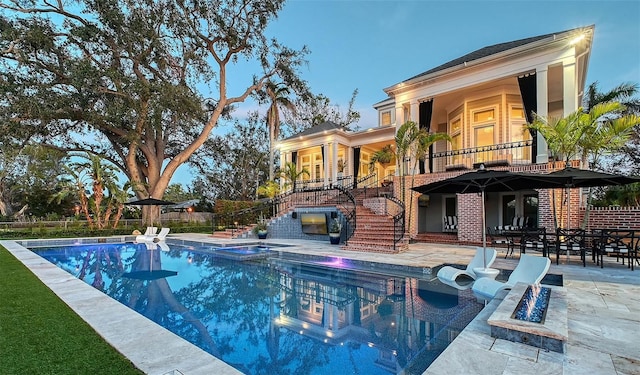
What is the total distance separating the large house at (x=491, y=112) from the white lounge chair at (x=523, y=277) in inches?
247

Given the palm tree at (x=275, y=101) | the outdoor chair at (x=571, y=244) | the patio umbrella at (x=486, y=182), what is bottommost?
the outdoor chair at (x=571, y=244)

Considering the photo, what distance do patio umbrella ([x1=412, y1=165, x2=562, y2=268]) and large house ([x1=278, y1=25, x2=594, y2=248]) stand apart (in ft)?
12.9

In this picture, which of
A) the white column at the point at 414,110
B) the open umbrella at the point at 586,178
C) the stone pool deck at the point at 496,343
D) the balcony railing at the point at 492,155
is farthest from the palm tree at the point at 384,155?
the stone pool deck at the point at 496,343

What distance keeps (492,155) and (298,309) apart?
11.5m

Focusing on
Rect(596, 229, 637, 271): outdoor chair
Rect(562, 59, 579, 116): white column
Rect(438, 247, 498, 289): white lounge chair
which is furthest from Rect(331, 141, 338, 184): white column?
Rect(596, 229, 637, 271): outdoor chair

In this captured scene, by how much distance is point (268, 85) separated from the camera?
976 inches

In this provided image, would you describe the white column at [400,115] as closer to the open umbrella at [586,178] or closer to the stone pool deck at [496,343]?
the open umbrella at [586,178]

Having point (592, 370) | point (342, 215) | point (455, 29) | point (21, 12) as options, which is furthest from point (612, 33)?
point (21, 12)

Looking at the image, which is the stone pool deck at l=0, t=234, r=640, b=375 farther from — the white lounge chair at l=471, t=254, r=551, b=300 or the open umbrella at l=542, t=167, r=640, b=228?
the open umbrella at l=542, t=167, r=640, b=228

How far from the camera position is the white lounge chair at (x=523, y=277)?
5.60 m

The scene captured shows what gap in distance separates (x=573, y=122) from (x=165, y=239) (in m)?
18.0

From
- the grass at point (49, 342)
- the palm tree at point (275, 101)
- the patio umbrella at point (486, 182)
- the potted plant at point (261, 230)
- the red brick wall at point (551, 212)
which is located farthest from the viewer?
the palm tree at point (275, 101)

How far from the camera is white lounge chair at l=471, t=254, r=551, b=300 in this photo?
18.4 feet

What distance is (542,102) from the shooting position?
1148cm
